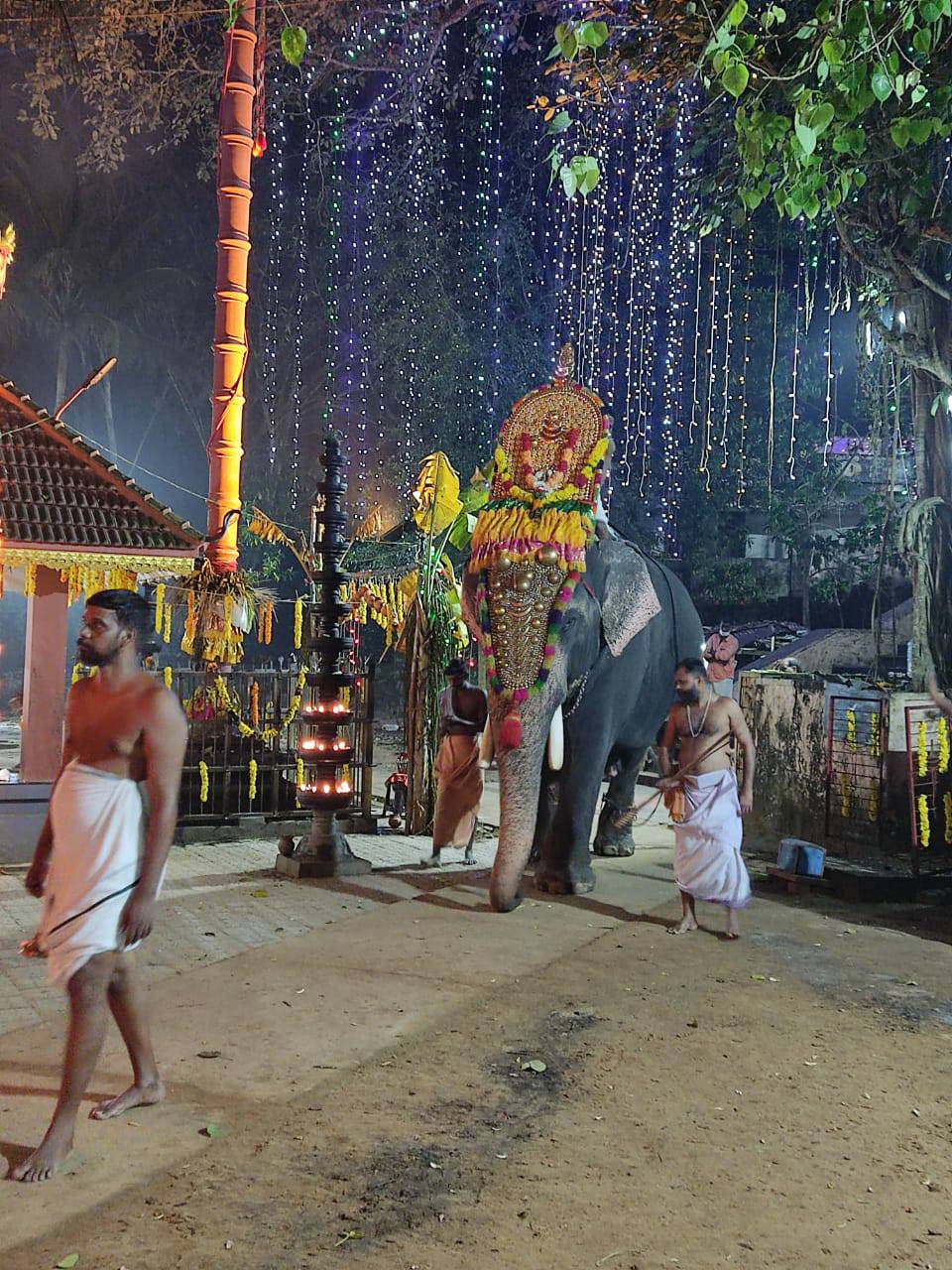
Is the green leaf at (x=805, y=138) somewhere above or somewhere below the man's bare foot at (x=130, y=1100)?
above

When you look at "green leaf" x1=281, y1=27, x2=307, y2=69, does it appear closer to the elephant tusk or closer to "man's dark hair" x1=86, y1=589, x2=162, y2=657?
"man's dark hair" x1=86, y1=589, x2=162, y2=657

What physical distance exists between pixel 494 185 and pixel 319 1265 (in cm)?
2426

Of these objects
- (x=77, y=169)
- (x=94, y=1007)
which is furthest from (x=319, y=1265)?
(x=77, y=169)

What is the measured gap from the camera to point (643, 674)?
27.6 ft

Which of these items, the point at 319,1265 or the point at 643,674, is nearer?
the point at 319,1265

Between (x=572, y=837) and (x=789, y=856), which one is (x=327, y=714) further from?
(x=789, y=856)

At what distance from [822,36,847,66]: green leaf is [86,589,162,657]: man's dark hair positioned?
4.02m

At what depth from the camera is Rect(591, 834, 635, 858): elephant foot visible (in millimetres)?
9430

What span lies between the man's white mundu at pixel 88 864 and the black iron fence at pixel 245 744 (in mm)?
6173

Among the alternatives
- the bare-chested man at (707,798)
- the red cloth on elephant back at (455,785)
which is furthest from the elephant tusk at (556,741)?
the red cloth on elephant back at (455,785)

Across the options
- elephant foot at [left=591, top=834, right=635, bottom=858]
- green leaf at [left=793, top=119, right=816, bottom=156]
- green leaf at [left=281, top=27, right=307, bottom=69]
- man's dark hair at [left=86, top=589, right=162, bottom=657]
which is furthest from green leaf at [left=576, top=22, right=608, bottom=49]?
elephant foot at [left=591, top=834, right=635, bottom=858]

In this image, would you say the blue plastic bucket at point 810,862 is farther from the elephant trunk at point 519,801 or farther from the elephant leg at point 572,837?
the elephant trunk at point 519,801

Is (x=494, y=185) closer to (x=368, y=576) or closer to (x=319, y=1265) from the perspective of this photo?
(x=368, y=576)

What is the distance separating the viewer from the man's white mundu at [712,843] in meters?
6.38
